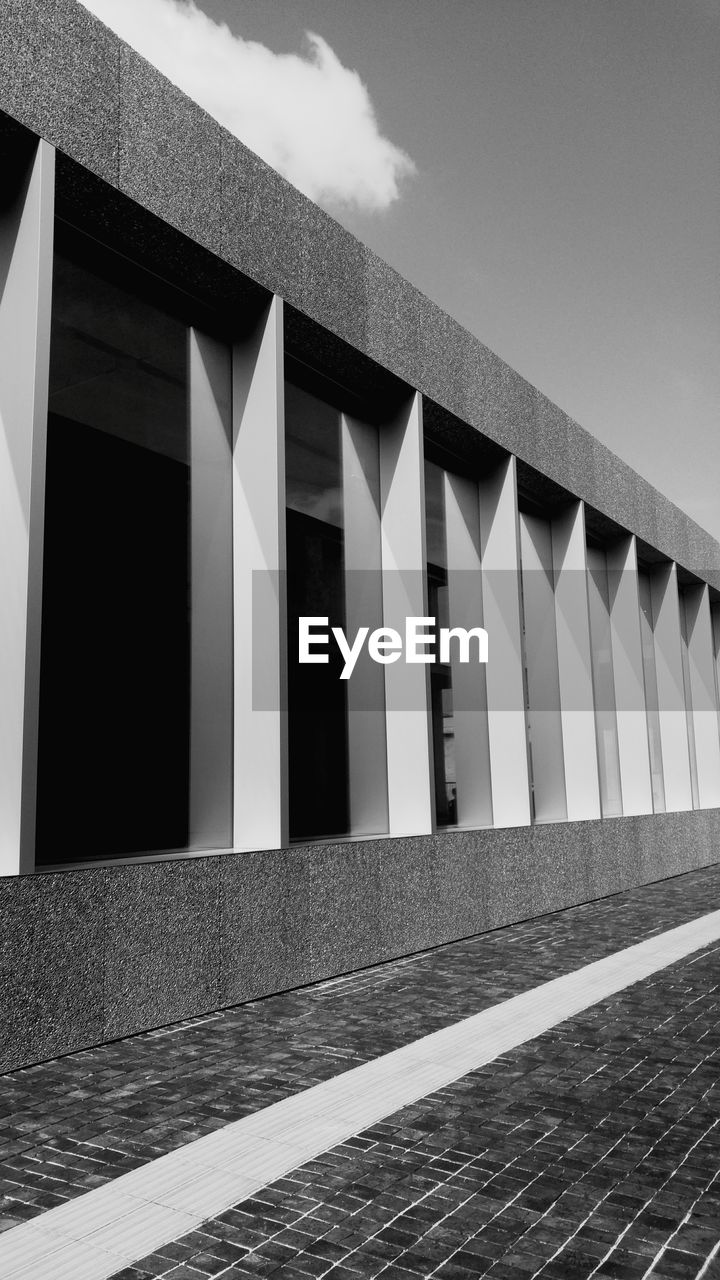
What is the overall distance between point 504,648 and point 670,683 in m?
7.99

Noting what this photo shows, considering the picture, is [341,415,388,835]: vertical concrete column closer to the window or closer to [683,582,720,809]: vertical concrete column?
the window

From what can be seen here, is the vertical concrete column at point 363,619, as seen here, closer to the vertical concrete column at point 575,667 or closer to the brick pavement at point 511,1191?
the brick pavement at point 511,1191

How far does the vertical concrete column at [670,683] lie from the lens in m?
19.3

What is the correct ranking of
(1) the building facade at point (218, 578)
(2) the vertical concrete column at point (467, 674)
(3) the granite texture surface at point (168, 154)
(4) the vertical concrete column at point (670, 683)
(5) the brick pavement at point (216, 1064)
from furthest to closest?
(4) the vertical concrete column at point (670, 683)
(2) the vertical concrete column at point (467, 674)
(3) the granite texture surface at point (168, 154)
(1) the building facade at point (218, 578)
(5) the brick pavement at point (216, 1064)

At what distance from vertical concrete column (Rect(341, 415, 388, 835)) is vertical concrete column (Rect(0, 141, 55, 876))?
4453mm

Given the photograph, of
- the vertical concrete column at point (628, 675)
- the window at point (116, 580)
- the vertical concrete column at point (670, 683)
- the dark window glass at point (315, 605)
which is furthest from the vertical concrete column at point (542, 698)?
the window at point (116, 580)

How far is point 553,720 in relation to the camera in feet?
47.4

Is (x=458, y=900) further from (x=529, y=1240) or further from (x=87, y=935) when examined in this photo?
(x=529, y=1240)

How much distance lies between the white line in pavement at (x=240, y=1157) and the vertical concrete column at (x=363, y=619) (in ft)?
11.3

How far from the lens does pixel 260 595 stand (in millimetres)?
8500

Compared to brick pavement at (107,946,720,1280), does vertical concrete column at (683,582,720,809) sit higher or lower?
higher

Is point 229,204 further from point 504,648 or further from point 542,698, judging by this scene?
point 542,698

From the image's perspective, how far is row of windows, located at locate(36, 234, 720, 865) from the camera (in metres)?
7.19

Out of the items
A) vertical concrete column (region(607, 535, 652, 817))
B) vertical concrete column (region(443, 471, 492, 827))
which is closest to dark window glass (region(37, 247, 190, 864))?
vertical concrete column (region(443, 471, 492, 827))
